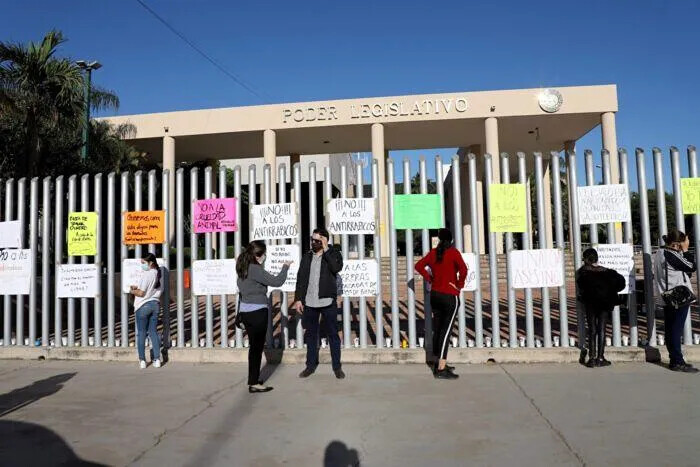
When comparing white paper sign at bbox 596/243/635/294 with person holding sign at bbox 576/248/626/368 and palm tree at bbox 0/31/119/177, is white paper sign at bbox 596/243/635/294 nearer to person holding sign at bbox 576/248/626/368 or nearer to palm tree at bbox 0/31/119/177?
person holding sign at bbox 576/248/626/368

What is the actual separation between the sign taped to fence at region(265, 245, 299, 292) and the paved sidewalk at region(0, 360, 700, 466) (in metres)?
1.12

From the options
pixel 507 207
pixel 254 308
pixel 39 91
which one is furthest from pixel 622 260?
pixel 39 91

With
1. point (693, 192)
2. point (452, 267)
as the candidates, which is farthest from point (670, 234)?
point (452, 267)

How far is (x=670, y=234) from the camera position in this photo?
6188 millimetres

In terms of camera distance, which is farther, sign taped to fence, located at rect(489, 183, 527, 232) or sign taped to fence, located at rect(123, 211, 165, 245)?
sign taped to fence, located at rect(123, 211, 165, 245)

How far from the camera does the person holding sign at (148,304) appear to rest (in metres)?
6.85

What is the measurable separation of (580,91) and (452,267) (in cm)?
1670

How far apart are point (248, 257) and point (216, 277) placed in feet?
5.20

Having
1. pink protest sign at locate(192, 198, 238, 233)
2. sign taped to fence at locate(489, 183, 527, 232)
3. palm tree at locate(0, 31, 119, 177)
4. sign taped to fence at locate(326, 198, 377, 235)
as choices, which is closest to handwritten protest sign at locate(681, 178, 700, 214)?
sign taped to fence at locate(489, 183, 527, 232)

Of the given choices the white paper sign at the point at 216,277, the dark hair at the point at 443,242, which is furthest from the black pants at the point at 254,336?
the dark hair at the point at 443,242

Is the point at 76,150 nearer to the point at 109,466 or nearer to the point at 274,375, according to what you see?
the point at 274,375

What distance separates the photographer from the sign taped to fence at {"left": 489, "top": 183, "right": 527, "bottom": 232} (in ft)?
22.3

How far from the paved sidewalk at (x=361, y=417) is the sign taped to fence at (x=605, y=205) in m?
1.87

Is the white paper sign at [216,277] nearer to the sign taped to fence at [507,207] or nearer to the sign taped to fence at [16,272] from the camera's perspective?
the sign taped to fence at [16,272]
